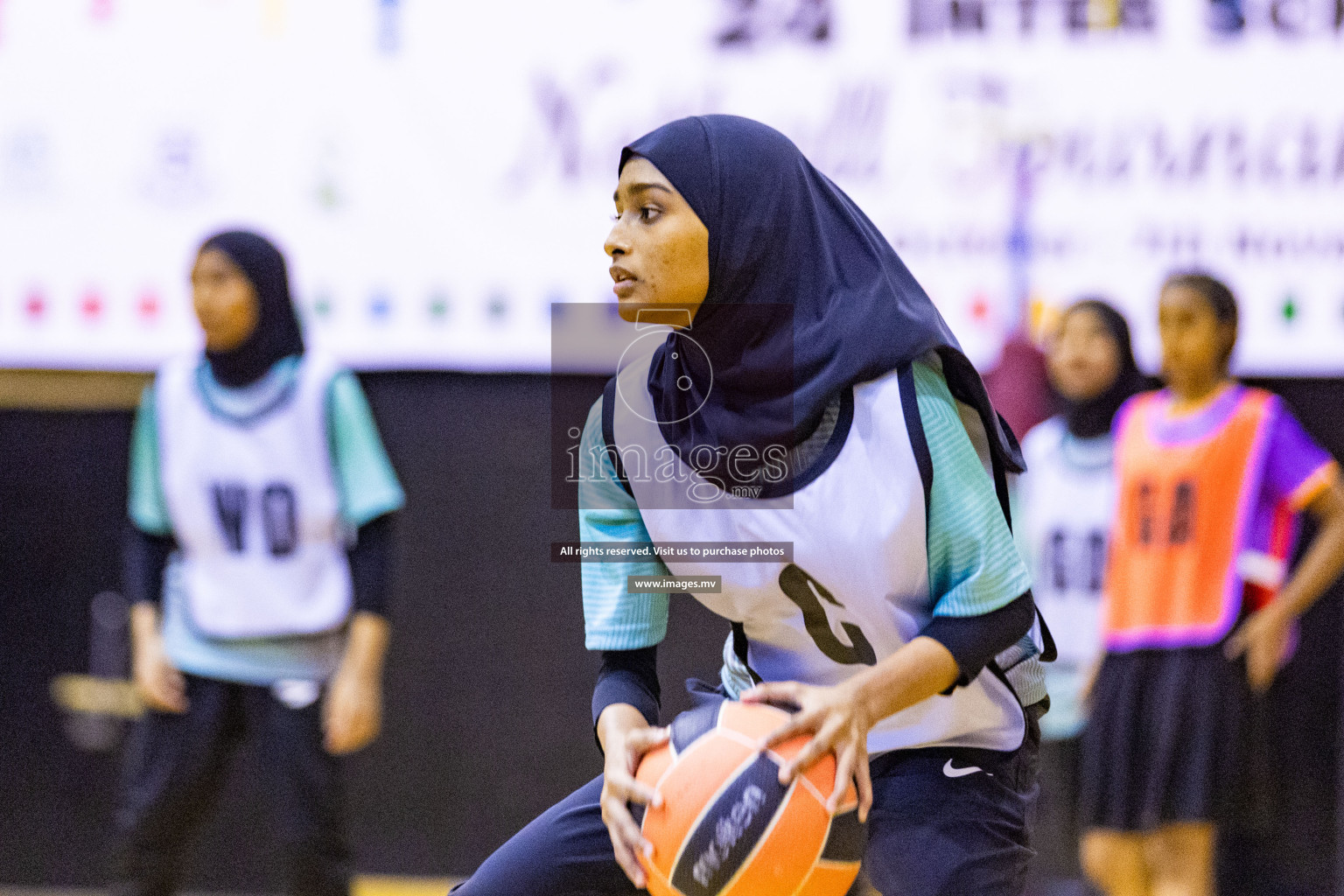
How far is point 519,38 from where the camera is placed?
3.81 m

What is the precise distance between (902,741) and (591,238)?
238cm

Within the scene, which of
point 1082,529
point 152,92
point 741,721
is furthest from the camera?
point 152,92

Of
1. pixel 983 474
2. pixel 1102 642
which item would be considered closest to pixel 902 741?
pixel 983 474

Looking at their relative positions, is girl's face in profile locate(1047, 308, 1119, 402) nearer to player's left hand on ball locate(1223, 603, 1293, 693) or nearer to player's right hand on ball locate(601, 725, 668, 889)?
player's left hand on ball locate(1223, 603, 1293, 693)

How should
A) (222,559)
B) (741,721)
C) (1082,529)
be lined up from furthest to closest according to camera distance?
1. (1082,529)
2. (222,559)
3. (741,721)

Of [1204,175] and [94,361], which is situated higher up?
[1204,175]

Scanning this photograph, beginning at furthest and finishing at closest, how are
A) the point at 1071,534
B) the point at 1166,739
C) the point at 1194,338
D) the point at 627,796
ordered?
the point at 1071,534 < the point at 1194,338 < the point at 1166,739 < the point at 627,796

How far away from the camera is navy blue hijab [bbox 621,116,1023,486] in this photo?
1.67 meters

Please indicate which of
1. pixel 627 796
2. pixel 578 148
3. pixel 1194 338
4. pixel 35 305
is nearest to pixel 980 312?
pixel 1194 338

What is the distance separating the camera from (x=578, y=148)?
149 inches

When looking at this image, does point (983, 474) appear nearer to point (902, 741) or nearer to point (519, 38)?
point (902, 741)

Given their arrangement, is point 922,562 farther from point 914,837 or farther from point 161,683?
point 161,683

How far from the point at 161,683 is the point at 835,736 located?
2.29 metres

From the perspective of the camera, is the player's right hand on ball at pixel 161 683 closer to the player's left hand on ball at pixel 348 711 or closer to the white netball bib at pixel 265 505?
the white netball bib at pixel 265 505
